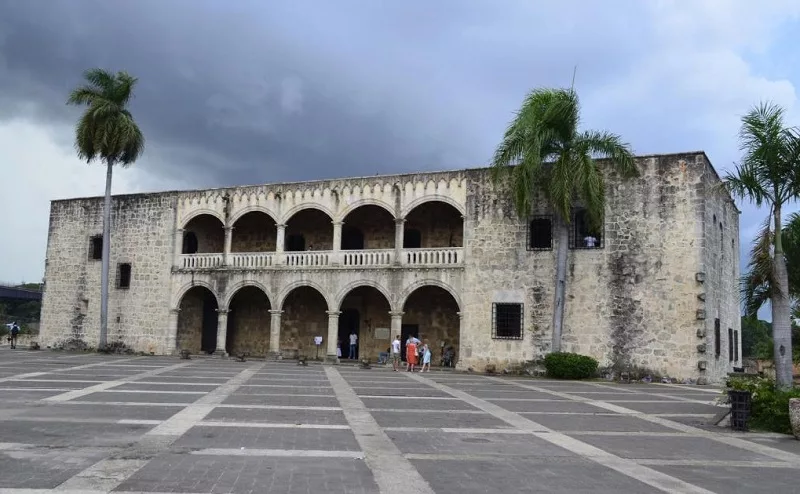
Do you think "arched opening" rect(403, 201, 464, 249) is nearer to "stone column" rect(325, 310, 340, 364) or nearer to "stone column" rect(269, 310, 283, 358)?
"stone column" rect(325, 310, 340, 364)

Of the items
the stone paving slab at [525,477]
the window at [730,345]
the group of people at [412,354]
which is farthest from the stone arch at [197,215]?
the stone paving slab at [525,477]

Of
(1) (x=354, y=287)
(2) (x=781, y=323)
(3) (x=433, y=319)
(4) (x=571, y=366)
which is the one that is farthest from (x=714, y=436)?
(3) (x=433, y=319)

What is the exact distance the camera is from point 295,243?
3181cm

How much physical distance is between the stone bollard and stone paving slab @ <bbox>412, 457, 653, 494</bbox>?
4.82 m

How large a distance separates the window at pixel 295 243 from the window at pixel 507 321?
10629 mm

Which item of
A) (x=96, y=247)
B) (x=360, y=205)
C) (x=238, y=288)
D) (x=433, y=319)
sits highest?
(x=360, y=205)

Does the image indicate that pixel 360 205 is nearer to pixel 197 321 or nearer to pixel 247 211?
pixel 247 211

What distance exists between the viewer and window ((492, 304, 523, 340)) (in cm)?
2461

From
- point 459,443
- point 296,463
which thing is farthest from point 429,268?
point 296,463

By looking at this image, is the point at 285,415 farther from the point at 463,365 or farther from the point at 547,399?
the point at 463,365

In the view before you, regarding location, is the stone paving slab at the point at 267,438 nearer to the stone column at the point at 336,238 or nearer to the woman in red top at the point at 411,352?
the woman in red top at the point at 411,352

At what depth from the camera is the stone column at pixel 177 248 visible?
1220 inches

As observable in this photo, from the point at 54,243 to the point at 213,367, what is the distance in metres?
15.8

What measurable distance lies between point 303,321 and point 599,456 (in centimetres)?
2364
